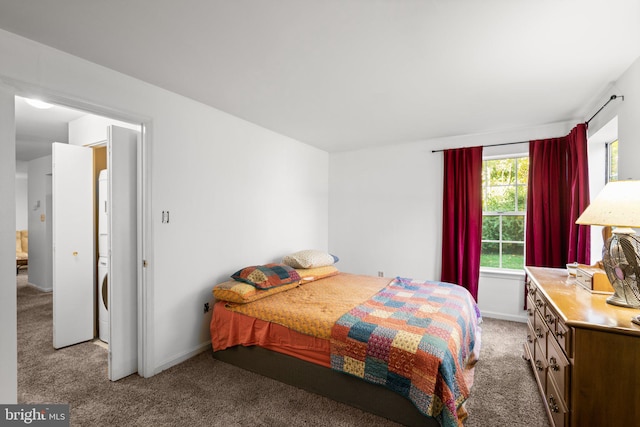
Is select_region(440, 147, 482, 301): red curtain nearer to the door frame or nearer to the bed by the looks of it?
the bed

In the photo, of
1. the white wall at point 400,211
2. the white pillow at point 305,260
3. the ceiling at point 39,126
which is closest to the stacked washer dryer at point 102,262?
the ceiling at point 39,126

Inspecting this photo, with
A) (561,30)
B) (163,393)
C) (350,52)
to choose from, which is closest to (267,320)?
(163,393)

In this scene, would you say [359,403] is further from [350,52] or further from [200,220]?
[350,52]

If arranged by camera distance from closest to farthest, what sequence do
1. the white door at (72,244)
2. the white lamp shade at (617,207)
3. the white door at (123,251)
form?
the white lamp shade at (617,207)
the white door at (123,251)
the white door at (72,244)

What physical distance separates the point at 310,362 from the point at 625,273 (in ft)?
6.79

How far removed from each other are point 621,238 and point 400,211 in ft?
9.70

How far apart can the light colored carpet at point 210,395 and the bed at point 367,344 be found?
122mm

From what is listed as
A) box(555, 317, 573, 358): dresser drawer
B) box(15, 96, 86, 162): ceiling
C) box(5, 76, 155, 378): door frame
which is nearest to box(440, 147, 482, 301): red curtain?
box(555, 317, 573, 358): dresser drawer

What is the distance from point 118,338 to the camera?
2484 millimetres

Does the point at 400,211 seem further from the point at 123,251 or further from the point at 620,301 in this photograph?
the point at 123,251

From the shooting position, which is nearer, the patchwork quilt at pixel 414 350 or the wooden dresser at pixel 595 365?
the wooden dresser at pixel 595 365

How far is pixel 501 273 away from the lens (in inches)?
151

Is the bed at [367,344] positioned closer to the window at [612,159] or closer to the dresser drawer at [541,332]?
the dresser drawer at [541,332]

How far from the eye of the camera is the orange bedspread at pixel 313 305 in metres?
2.28
